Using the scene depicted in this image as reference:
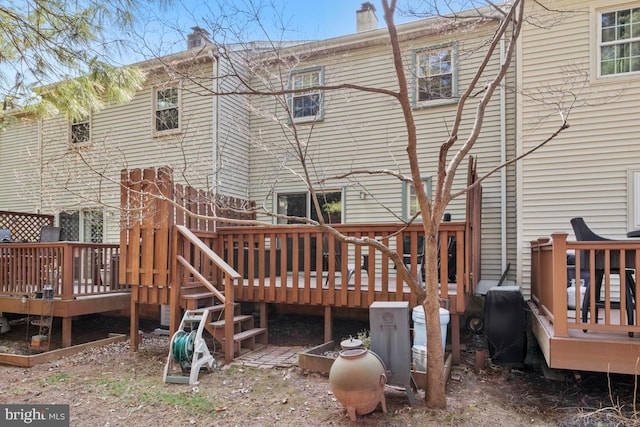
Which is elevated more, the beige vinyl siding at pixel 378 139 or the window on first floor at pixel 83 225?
the beige vinyl siding at pixel 378 139

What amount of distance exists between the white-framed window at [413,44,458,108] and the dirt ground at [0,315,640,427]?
4.79 metres

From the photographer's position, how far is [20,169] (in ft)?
38.0

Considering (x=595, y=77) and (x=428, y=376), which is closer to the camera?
(x=428, y=376)

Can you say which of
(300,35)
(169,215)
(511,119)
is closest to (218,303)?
(169,215)

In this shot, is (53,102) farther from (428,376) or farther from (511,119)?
(511,119)

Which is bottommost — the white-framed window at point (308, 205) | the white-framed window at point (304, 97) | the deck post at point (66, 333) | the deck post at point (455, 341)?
the deck post at point (66, 333)

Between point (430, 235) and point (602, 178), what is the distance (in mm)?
4609

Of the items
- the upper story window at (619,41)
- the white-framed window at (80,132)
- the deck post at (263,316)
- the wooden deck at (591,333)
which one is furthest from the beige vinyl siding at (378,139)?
the white-framed window at (80,132)

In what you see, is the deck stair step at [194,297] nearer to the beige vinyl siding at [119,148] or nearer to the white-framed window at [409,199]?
the beige vinyl siding at [119,148]

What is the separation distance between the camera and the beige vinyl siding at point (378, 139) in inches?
299

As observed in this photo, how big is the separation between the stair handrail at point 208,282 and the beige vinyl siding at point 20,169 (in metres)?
7.96

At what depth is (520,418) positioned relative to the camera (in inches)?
136

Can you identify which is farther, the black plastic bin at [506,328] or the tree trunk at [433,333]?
the black plastic bin at [506,328]

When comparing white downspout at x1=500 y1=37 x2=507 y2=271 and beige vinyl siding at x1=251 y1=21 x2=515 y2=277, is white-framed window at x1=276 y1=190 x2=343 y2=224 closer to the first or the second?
beige vinyl siding at x1=251 y1=21 x2=515 y2=277
